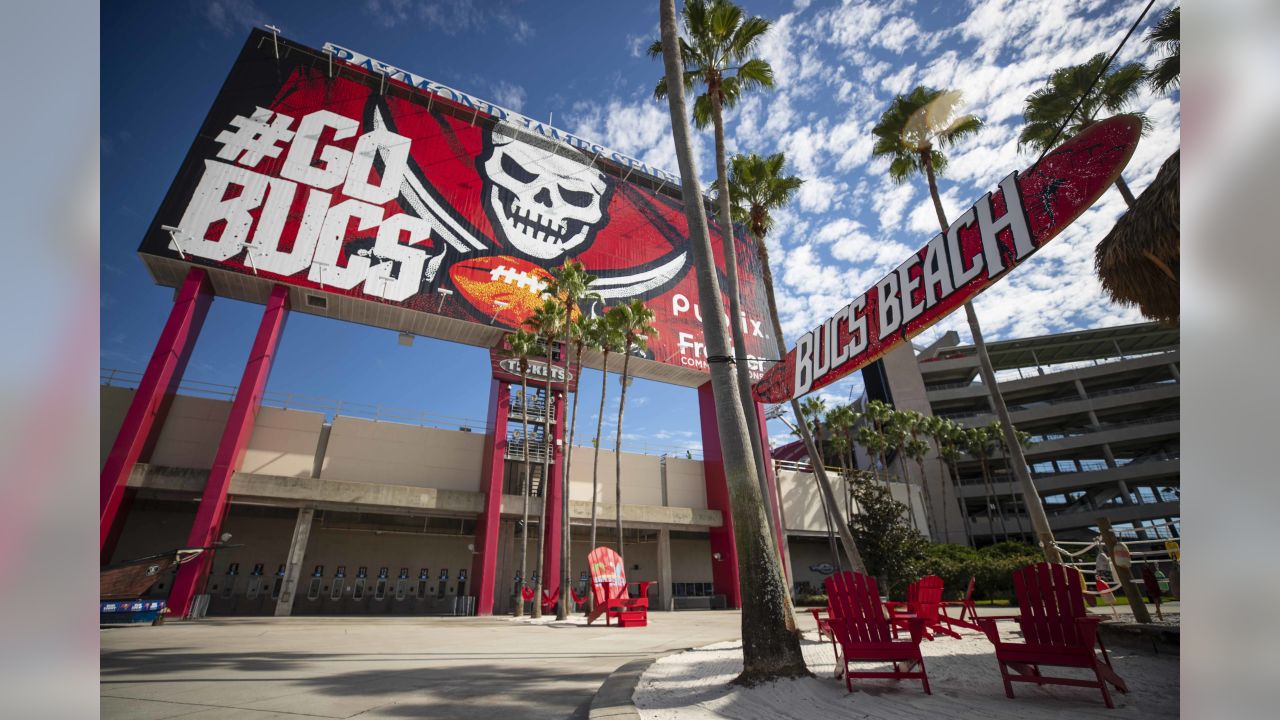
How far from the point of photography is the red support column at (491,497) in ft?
75.7

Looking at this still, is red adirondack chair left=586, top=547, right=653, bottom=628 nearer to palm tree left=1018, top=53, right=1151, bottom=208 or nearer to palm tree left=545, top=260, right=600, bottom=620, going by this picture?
palm tree left=545, top=260, right=600, bottom=620

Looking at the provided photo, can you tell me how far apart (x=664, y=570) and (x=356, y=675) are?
25961 mm

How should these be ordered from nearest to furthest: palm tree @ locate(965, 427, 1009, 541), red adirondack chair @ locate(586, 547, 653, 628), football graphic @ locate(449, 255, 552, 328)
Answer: red adirondack chair @ locate(586, 547, 653, 628) < football graphic @ locate(449, 255, 552, 328) < palm tree @ locate(965, 427, 1009, 541)

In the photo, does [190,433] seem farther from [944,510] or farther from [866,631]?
[944,510]

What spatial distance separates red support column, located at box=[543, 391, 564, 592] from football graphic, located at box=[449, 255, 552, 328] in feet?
15.2

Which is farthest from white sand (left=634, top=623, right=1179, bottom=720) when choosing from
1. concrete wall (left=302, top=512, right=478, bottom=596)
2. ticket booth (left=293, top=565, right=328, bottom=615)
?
ticket booth (left=293, top=565, right=328, bottom=615)

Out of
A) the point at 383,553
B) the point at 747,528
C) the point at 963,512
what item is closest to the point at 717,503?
the point at 383,553

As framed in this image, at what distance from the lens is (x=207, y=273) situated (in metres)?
19.9

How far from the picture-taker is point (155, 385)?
18.3 meters

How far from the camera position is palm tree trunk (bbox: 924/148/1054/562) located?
11938 millimetres

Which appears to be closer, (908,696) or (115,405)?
(908,696)
